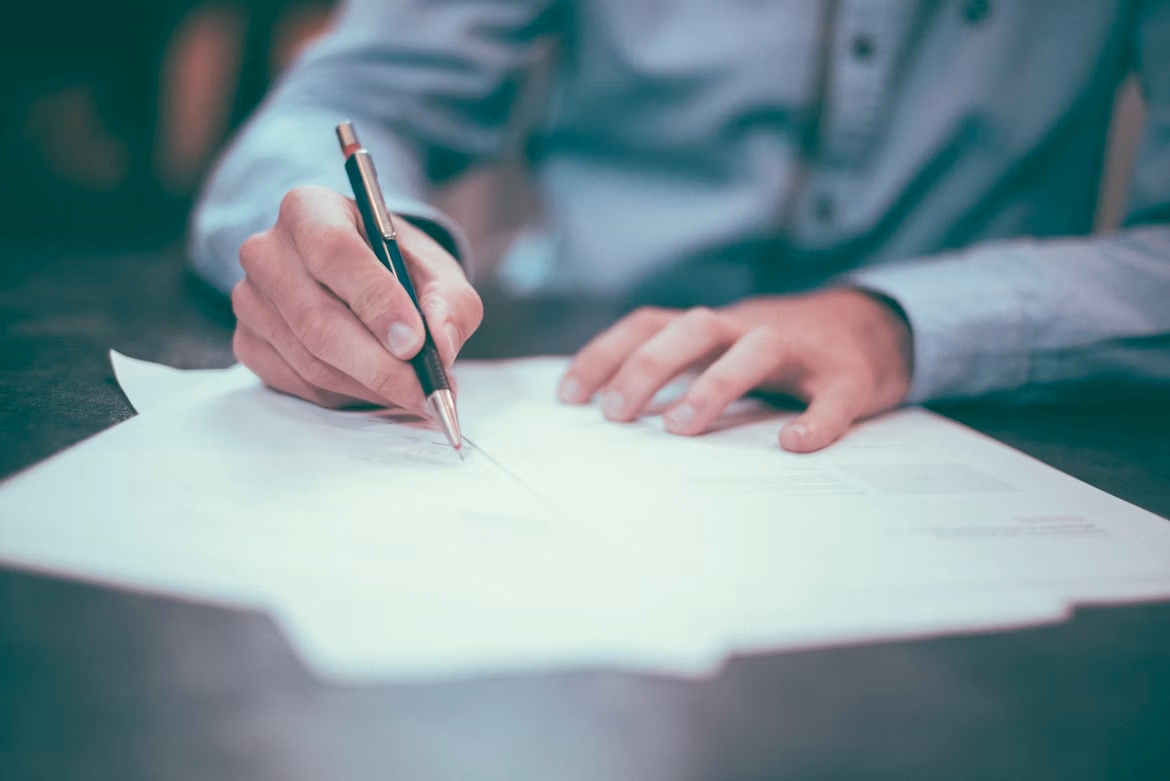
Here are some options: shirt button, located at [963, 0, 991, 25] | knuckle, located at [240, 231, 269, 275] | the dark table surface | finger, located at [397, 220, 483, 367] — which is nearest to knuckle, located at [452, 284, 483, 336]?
finger, located at [397, 220, 483, 367]

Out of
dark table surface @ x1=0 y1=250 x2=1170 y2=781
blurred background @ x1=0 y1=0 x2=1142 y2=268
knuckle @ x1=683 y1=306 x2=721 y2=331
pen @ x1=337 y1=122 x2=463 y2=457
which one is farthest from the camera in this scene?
blurred background @ x1=0 y1=0 x2=1142 y2=268

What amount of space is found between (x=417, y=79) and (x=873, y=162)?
43 cm

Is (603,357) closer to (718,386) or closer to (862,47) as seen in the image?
(718,386)

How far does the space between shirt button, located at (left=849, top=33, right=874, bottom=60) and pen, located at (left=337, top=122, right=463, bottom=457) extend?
0.45 m

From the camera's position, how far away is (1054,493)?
360 millimetres

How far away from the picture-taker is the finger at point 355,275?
14.3 inches

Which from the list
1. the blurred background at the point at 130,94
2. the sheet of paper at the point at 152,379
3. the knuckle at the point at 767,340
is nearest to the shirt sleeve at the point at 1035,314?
the knuckle at the point at 767,340

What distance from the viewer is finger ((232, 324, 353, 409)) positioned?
0.42m

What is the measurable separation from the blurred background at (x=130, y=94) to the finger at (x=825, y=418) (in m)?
1.13

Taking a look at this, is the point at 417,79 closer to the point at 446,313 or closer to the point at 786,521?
the point at 446,313

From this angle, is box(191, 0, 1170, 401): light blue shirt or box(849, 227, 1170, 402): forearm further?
box(191, 0, 1170, 401): light blue shirt

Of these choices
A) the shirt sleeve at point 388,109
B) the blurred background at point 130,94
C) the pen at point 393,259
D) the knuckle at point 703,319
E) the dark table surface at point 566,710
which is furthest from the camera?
the blurred background at point 130,94

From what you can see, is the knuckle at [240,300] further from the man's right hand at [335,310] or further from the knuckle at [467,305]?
the knuckle at [467,305]

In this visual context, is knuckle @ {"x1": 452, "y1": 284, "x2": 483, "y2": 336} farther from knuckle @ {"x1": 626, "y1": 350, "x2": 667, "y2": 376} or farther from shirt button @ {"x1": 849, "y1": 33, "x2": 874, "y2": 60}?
shirt button @ {"x1": 849, "y1": 33, "x2": 874, "y2": 60}
